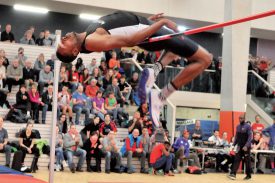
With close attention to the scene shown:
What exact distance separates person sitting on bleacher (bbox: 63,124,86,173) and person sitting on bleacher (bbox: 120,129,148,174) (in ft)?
3.94

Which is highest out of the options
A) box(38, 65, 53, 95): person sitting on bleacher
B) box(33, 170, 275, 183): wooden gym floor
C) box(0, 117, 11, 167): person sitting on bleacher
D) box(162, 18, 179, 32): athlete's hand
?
box(162, 18, 179, 32): athlete's hand

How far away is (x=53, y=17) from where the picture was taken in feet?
67.1

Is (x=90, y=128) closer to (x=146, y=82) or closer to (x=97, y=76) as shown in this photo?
(x=97, y=76)

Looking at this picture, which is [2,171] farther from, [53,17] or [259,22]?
[259,22]

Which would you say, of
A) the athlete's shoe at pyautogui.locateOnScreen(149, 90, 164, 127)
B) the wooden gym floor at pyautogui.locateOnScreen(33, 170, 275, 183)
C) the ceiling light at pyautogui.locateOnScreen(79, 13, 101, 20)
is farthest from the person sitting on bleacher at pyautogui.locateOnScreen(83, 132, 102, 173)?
the ceiling light at pyautogui.locateOnScreen(79, 13, 101, 20)

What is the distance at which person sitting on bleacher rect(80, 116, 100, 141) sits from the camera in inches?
497

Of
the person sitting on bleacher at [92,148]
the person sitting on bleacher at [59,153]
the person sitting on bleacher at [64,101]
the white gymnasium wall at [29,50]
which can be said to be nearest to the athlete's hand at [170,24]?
the person sitting on bleacher at [59,153]

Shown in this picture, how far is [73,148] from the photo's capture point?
12391mm

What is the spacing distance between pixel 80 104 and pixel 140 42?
8737 millimetres

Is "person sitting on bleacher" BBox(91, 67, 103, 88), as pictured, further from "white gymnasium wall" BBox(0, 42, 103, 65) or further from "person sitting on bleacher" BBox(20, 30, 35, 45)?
"person sitting on bleacher" BBox(20, 30, 35, 45)

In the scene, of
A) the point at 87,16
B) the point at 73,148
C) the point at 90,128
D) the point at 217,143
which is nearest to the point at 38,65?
the point at 90,128

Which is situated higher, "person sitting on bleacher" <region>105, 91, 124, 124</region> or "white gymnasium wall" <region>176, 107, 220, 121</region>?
"person sitting on bleacher" <region>105, 91, 124, 124</region>

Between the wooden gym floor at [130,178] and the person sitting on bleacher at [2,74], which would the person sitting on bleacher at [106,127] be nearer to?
the wooden gym floor at [130,178]

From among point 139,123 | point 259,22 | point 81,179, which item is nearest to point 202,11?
point 259,22
